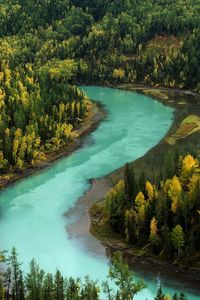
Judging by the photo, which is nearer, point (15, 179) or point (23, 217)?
point (23, 217)

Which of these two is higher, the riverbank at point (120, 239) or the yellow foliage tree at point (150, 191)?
the yellow foliage tree at point (150, 191)

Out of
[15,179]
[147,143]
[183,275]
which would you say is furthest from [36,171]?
[183,275]

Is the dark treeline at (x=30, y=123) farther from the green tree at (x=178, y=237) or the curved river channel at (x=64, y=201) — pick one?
the green tree at (x=178, y=237)

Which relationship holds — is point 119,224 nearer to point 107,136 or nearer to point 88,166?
point 88,166

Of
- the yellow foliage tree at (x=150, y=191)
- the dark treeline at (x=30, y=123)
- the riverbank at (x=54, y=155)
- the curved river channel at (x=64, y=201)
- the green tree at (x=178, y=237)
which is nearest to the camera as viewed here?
the green tree at (x=178, y=237)

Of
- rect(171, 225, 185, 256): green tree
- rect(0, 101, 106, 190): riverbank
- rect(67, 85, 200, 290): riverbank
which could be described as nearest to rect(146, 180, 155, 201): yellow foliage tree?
rect(67, 85, 200, 290): riverbank

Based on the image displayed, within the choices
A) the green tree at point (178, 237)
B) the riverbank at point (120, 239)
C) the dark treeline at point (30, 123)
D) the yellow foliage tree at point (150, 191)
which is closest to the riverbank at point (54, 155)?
the dark treeline at point (30, 123)
